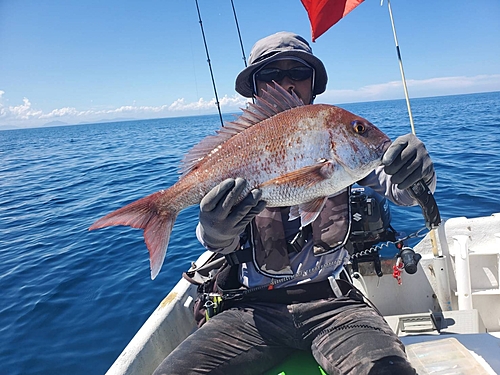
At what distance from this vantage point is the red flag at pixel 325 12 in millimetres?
4430

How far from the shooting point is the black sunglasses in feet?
9.43

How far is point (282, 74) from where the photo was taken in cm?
287

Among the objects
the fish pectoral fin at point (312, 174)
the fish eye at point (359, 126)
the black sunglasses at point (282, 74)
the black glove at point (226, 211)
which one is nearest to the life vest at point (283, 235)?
the black glove at point (226, 211)

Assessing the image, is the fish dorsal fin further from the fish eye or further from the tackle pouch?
the tackle pouch

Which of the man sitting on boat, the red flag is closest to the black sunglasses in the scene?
the man sitting on boat

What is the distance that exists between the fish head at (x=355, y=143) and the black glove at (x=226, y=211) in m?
0.53

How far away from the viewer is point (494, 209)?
23.4 feet

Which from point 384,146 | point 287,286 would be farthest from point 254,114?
point 287,286

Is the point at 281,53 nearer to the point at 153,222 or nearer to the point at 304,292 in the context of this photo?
the point at 153,222

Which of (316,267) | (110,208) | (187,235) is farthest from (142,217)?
(110,208)

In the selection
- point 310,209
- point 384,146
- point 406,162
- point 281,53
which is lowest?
point 310,209

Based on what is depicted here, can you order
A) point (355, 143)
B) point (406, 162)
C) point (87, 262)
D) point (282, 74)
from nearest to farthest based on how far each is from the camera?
point (355, 143) → point (406, 162) → point (282, 74) → point (87, 262)

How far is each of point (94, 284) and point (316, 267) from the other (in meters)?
5.20

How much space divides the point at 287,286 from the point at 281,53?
189 centimetres
